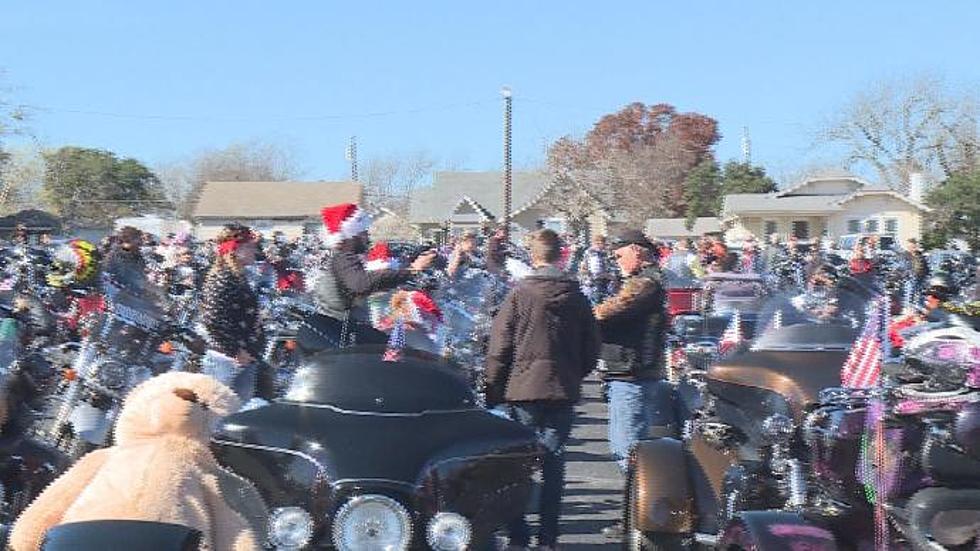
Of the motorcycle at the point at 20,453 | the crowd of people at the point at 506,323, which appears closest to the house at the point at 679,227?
the crowd of people at the point at 506,323

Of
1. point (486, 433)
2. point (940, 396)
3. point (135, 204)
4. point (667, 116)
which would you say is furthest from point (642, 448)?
point (135, 204)

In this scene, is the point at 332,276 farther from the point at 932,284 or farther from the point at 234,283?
the point at 932,284

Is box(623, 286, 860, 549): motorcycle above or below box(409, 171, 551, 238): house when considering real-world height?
below

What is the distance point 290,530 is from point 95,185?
79135 millimetres

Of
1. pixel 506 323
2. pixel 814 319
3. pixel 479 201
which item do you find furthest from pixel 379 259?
pixel 479 201

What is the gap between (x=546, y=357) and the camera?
6852 mm

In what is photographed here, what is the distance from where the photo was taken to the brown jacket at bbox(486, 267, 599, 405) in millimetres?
6859

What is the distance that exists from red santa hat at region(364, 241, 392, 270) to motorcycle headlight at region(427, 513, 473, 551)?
3.65 m

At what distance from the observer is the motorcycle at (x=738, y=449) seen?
19.1ft

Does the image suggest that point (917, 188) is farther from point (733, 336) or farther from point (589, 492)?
point (589, 492)

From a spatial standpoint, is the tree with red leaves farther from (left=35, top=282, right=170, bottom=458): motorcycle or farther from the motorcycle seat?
the motorcycle seat

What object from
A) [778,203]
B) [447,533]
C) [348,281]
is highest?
[778,203]

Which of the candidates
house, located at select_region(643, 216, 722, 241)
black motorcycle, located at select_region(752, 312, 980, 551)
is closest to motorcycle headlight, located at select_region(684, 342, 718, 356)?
black motorcycle, located at select_region(752, 312, 980, 551)

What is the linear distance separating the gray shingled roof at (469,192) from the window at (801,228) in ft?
44.0
